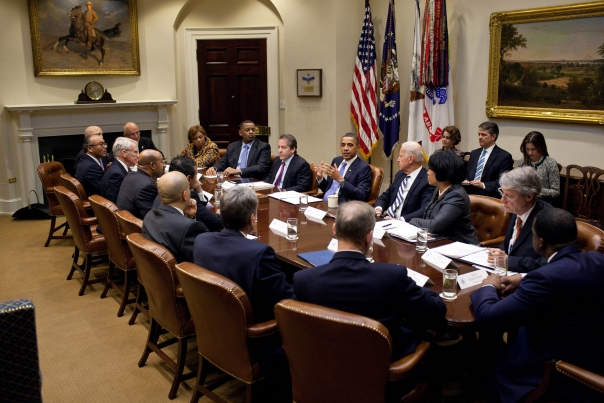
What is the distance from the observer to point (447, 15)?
737 centimetres

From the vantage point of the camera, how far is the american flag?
8.04m

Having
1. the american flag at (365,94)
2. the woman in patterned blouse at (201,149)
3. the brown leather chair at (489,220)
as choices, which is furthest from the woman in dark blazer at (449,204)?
the american flag at (365,94)

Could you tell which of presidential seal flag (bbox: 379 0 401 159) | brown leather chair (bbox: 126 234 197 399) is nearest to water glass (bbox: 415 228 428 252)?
brown leather chair (bbox: 126 234 197 399)

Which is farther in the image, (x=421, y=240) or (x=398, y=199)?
(x=398, y=199)

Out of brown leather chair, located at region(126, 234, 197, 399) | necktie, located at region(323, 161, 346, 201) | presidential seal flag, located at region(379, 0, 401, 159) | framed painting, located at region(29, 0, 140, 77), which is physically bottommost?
brown leather chair, located at region(126, 234, 197, 399)

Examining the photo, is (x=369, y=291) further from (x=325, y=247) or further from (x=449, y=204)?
(x=449, y=204)

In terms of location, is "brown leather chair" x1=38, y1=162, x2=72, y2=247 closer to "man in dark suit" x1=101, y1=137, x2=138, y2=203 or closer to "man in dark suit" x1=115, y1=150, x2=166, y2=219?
"man in dark suit" x1=101, y1=137, x2=138, y2=203

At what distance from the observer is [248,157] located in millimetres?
6734

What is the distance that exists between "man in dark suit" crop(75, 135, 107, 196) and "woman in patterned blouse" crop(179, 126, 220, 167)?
51.6 inches

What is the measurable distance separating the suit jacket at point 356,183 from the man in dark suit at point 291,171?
0.62 metres

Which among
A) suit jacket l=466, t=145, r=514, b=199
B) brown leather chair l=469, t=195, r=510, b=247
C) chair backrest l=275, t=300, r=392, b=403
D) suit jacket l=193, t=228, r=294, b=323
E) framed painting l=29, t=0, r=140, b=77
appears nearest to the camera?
chair backrest l=275, t=300, r=392, b=403

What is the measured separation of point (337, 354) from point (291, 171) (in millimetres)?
A: 3732

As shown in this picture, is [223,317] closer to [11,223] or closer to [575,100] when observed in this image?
A: [575,100]

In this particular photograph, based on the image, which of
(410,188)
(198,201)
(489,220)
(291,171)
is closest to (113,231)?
(198,201)
